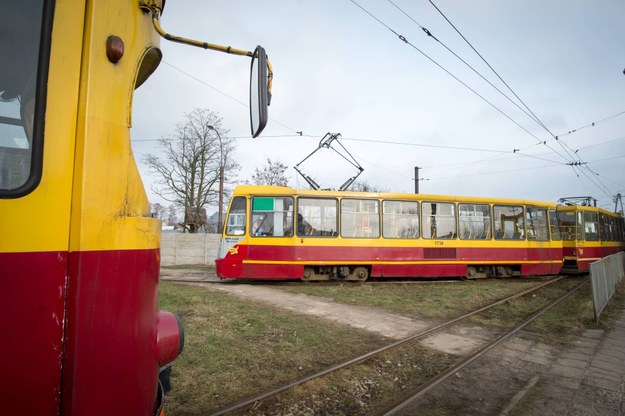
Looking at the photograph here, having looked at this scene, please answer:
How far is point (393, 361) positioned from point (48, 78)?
5042mm

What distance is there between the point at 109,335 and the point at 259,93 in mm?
1263

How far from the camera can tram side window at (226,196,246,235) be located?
11.9 metres

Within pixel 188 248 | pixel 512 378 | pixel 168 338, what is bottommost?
pixel 512 378

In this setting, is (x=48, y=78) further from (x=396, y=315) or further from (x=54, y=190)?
(x=396, y=315)

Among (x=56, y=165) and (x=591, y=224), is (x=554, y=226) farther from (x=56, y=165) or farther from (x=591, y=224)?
(x=56, y=165)

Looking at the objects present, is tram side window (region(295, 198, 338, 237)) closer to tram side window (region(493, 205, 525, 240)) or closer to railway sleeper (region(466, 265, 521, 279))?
railway sleeper (region(466, 265, 521, 279))

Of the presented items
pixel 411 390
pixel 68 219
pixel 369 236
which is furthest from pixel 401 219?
pixel 68 219

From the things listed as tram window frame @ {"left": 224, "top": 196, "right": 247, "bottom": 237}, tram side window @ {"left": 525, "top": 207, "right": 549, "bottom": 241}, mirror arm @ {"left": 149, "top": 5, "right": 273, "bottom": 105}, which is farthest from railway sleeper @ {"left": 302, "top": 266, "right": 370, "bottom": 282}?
mirror arm @ {"left": 149, "top": 5, "right": 273, "bottom": 105}

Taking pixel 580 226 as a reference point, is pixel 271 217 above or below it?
above

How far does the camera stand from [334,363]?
4.92 m

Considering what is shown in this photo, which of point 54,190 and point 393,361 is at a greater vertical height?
point 54,190

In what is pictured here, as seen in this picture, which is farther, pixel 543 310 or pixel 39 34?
pixel 543 310

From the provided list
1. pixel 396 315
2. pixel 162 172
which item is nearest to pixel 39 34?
pixel 396 315

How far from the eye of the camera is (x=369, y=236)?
41.1ft
